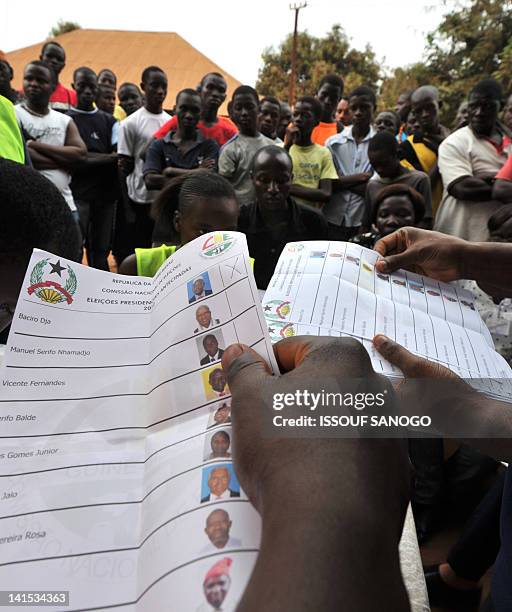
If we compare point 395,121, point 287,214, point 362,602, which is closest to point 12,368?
point 362,602

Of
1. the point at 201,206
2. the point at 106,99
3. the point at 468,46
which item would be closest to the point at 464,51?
the point at 468,46

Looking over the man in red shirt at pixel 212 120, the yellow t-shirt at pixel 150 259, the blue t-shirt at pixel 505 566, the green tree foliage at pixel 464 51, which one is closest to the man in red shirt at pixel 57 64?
the man in red shirt at pixel 212 120

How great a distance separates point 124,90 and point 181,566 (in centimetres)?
578

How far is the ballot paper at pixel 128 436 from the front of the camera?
1.36 feet

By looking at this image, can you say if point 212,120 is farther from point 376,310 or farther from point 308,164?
point 376,310

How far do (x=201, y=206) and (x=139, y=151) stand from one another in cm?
200

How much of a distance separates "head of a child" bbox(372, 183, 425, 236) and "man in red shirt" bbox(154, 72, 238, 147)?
4.92ft

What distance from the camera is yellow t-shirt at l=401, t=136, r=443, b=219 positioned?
329cm

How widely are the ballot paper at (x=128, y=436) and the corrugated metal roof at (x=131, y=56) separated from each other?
1244 cm

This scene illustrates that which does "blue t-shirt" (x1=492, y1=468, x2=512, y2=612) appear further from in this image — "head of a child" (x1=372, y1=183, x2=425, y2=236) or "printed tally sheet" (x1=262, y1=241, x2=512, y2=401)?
"head of a child" (x1=372, y1=183, x2=425, y2=236)

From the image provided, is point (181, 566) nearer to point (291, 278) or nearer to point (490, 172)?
point (291, 278)

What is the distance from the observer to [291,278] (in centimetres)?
85

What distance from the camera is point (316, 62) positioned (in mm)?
23125
